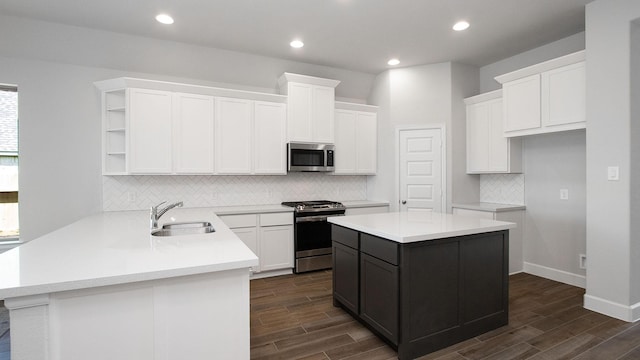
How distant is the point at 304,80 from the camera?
4.50m

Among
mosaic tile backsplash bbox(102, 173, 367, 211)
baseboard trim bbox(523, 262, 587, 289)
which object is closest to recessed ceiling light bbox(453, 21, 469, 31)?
mosaic tile backsplash bbox(102, 173, 367, 211)

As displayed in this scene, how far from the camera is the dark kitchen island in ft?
7.29

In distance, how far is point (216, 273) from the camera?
4.91 ft

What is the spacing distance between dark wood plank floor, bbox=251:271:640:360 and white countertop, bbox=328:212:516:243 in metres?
0.88

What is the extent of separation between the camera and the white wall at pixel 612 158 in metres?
2.80

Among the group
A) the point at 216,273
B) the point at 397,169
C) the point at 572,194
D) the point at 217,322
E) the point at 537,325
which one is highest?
the point at 397,169

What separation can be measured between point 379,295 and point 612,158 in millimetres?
2571

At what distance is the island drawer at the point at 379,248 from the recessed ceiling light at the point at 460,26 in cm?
271

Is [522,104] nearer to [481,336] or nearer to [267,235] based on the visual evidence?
[481,336]

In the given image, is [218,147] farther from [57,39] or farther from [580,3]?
[580,3]

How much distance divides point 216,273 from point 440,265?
1.66m

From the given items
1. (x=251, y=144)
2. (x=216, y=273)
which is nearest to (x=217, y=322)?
(x=216, y=273)

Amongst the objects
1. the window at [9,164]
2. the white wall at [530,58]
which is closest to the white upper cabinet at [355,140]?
the white wall at [530,58]

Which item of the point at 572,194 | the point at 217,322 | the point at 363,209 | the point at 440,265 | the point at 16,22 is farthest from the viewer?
the point at 363,209
